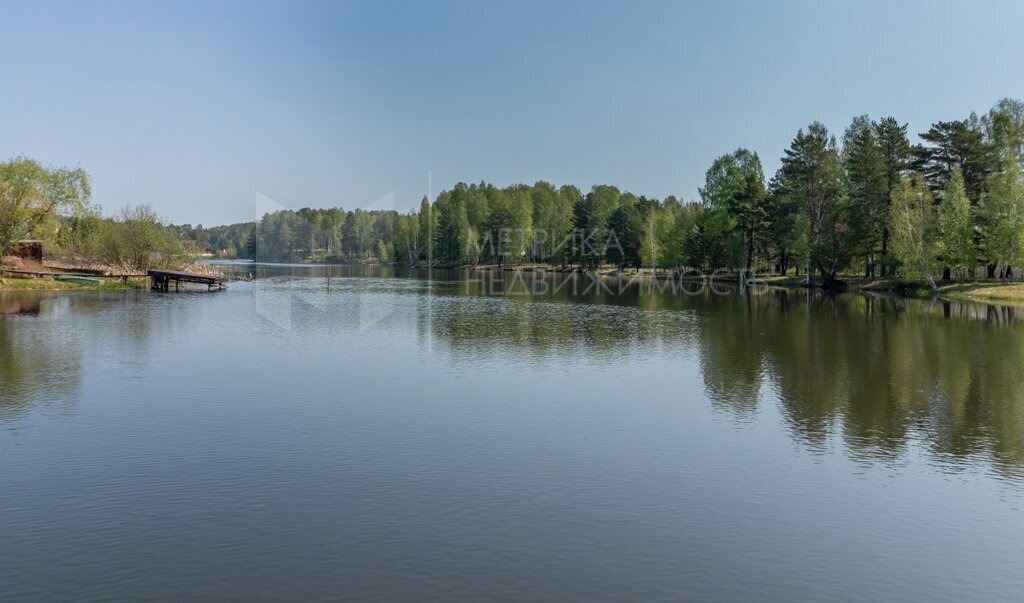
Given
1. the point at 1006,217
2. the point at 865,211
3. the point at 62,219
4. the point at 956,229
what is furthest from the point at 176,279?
the point at 1006,217

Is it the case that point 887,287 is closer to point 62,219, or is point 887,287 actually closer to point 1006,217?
point 1006,217

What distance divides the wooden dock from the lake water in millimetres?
48966

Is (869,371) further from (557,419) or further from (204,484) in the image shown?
(204,484)

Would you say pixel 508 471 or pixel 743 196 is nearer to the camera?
pixel 508 471

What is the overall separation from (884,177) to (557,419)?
78342 millimetres

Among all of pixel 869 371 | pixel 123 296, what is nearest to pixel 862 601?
pixel 869 371

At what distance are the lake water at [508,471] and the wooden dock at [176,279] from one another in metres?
49.0

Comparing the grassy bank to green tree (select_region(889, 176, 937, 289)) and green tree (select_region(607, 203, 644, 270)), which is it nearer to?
green tree (select_region(607, 203, 644, 270))

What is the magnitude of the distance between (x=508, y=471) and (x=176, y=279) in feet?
280

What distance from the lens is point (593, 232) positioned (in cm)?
15150

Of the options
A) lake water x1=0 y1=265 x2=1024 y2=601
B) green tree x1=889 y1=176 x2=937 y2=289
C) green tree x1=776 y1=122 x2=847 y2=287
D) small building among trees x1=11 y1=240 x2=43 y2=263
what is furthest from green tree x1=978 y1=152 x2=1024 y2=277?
small building among trees x1=11 y1=240 x2=43 y2=263

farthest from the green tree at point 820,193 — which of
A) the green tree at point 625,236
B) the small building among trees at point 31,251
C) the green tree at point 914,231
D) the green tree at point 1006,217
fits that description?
the small building among trees at point 31,251

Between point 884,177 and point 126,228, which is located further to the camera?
point 126,228

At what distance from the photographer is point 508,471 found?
20.3 meters
